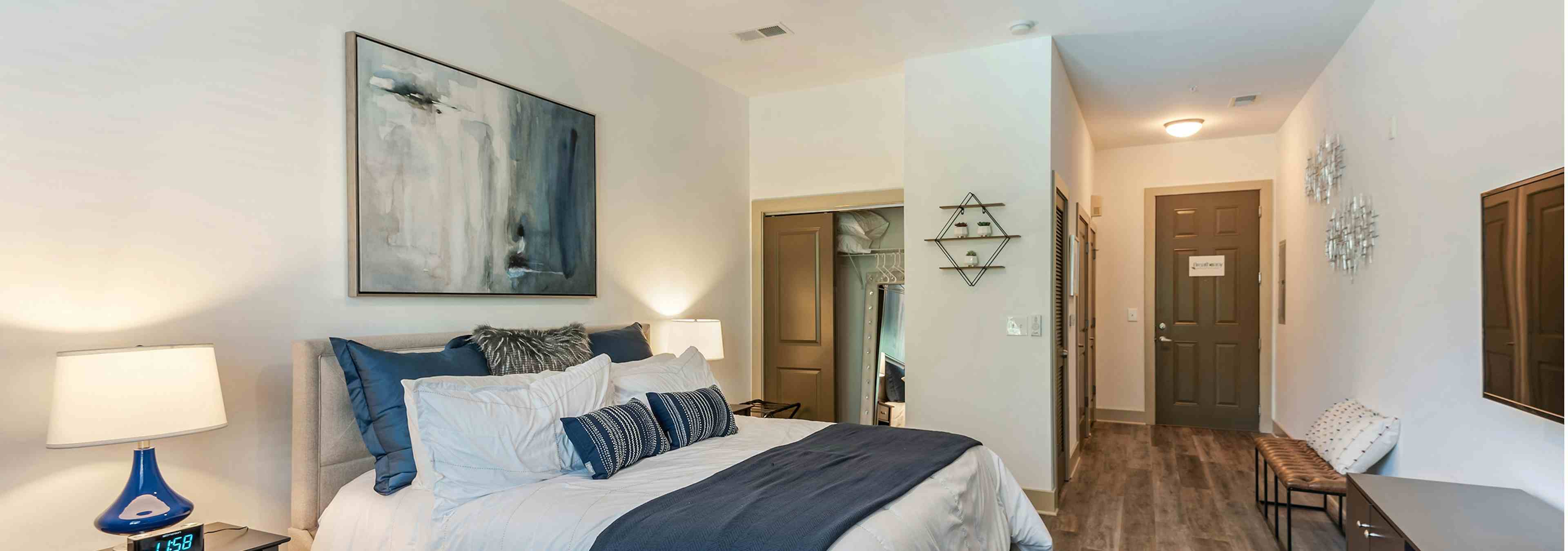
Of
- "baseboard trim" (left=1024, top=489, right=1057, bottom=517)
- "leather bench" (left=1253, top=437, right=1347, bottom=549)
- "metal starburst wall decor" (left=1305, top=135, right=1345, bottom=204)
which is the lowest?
"baseboard trim" (left=1024, top=489, right=1057, bottom=517)

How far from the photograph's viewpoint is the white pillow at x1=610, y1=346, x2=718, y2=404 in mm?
2986

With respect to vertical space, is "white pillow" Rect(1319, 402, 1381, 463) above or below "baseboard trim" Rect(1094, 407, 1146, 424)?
above

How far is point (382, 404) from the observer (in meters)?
2.44

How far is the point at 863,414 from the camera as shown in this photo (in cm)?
523

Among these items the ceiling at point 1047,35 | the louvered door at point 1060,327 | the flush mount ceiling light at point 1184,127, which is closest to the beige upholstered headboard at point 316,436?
the ceiling at point 1047,35

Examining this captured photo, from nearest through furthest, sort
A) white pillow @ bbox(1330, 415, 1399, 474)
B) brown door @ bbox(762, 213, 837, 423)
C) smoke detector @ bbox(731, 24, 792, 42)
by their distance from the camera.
Result: white pillow @ bbox(1330, 415, 1399, 474) → smoke detector @ bbox(731, 24, 792, 42) → brown door @ bbox(762, 213, 837, 423)

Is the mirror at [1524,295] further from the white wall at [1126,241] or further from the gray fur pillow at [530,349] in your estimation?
the white wall at [1126,241]

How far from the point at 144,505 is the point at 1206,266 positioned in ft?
23.2

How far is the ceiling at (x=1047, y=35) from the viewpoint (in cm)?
365

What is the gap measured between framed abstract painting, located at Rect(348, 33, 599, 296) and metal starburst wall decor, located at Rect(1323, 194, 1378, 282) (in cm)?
364

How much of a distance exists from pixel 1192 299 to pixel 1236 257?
0.48 meters

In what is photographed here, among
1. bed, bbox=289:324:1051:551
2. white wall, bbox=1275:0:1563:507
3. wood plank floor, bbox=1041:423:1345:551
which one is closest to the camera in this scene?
bed, bbox=289:324:1051:551

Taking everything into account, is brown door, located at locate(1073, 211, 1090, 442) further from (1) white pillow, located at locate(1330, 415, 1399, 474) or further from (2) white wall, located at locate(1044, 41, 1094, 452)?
(1) white pillow, located at locate(1330, 415, 1399, 474)

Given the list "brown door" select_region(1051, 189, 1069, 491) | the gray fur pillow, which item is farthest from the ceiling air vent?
the gray fur pillow
